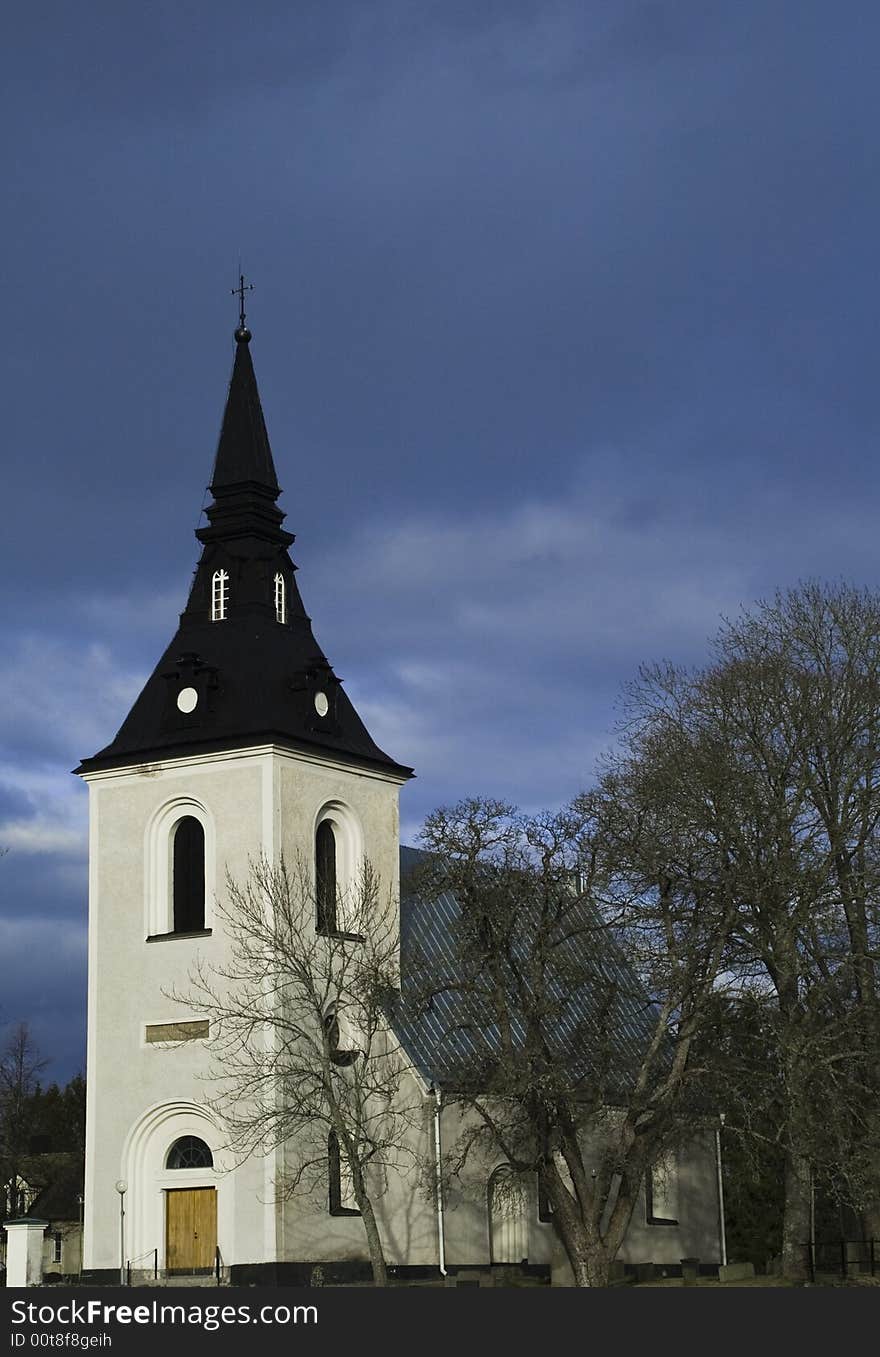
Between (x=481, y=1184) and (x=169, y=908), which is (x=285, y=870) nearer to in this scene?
(x=169, y=908)

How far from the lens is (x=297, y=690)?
1731 inches

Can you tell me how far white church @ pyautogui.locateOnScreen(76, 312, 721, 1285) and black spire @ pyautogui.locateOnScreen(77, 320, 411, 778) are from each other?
2.1 inches

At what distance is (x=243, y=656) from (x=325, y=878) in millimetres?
5570

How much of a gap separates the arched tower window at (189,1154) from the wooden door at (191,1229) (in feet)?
1.75

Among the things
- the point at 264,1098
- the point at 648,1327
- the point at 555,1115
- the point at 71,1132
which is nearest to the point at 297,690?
the point at 264,1098

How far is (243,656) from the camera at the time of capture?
44250 mm

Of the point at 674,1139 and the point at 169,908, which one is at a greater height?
the point at 169,908

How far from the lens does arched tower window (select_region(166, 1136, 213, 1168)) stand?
136ft

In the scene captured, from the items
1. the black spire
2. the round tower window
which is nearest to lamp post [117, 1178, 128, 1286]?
the black spire

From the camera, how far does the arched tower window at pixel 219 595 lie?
45.3m

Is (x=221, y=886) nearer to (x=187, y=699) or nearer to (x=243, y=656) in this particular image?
(x=187, y=699)

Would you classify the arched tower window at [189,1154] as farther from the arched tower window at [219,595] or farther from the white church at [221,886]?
the arched tower window at [219,595]

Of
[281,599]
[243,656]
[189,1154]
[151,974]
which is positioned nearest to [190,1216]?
[189,1154]

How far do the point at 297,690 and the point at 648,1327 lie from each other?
23.1 m
